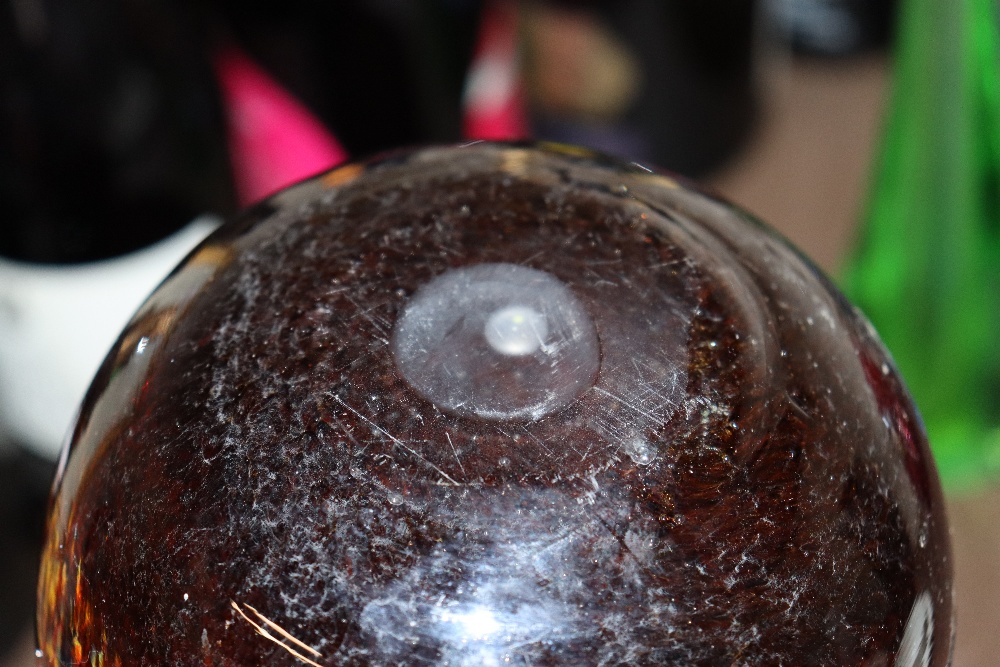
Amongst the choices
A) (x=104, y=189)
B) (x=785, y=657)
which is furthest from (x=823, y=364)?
(x=104, y=189)

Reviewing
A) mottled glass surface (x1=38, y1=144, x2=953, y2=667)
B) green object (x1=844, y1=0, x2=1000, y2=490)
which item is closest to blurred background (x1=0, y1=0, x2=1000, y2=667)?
green object (x1=844, y1=0, x2=1000, y2=490)

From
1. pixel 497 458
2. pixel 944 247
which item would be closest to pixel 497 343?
pixel 497 458

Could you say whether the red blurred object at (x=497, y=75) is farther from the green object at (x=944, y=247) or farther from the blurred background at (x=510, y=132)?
the green object at (x=944, y=247)

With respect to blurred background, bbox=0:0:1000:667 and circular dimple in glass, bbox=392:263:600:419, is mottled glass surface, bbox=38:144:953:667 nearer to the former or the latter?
circular dimple in glass, bbox=392:263:600:419

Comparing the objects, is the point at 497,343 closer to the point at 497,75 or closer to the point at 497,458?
the point at 497,458

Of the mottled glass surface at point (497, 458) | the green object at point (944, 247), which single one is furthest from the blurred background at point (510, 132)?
the mottled glass surface at point (497, 458)

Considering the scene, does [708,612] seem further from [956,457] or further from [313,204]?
[956,457]

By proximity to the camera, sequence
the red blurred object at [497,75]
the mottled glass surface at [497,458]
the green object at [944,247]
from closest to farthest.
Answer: the mottled glass surface at [497,458]
the green object at [944,247]
the red blurred object at [497,75]

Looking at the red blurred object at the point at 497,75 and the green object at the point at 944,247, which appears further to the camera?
the red blurred object at the point at 497,75
